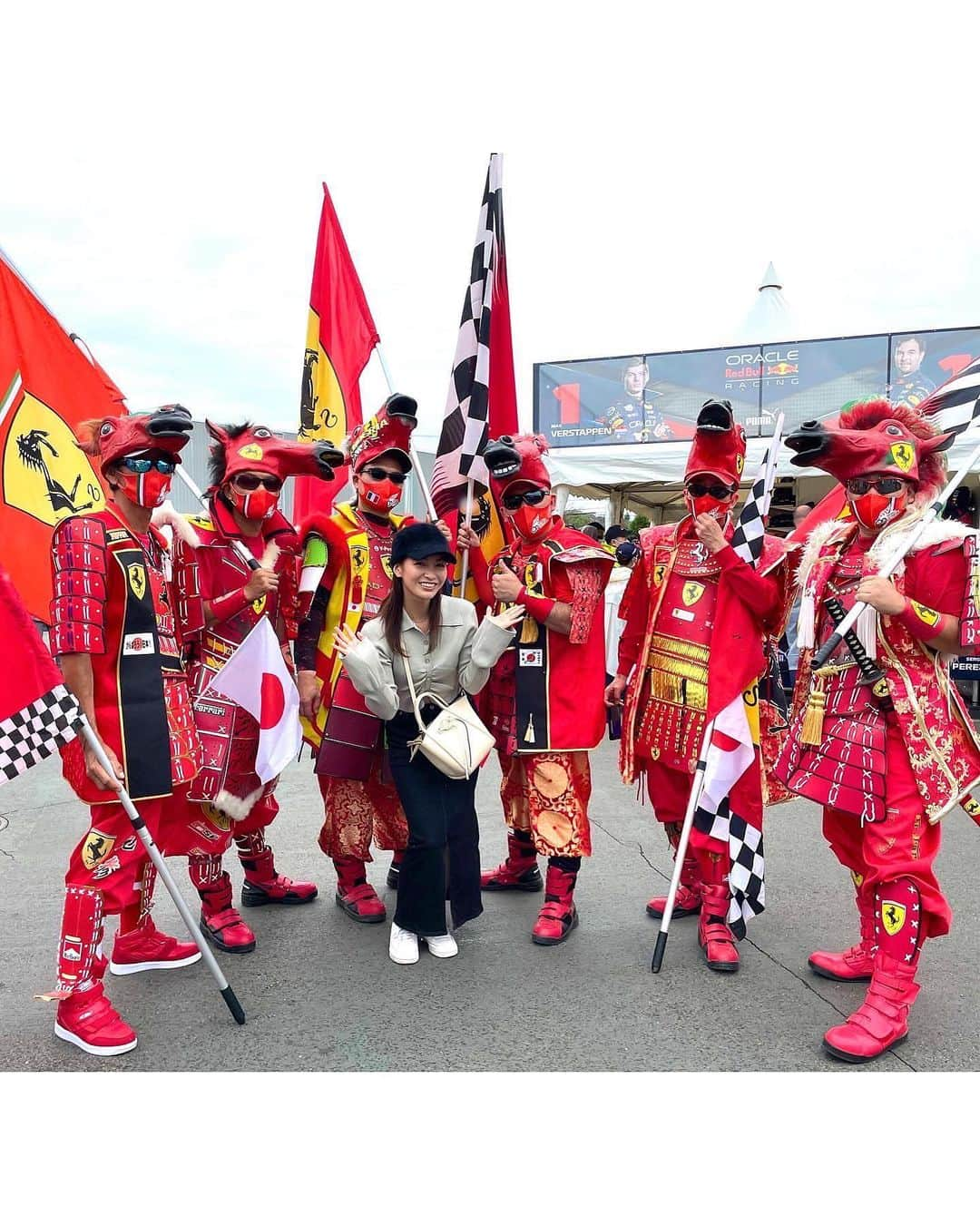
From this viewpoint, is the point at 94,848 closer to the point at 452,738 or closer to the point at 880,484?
the point at 452,738

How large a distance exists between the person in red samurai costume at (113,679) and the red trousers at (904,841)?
2.29 meters

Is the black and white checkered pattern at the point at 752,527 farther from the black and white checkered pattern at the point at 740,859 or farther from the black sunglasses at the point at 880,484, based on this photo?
the black and white checkered pattern at the point at 740,859

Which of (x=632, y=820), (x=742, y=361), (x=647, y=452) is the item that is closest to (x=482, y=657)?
(x=632, y=820)

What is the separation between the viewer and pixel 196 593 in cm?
317

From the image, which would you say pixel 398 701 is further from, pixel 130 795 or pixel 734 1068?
pixel 734 1068

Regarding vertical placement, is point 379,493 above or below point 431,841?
above

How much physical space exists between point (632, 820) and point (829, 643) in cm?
281

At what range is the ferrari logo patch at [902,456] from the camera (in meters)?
2.64

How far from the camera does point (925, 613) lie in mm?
2506

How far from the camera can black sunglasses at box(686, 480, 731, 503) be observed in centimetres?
322

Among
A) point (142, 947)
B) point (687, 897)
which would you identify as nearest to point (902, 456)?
point (687, 897)

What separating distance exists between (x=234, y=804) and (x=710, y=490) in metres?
2.21

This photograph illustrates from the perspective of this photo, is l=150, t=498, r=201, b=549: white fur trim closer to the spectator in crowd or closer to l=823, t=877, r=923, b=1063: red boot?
the spectator in crowd

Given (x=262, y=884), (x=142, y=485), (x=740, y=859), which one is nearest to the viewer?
(x=142, y=485)
